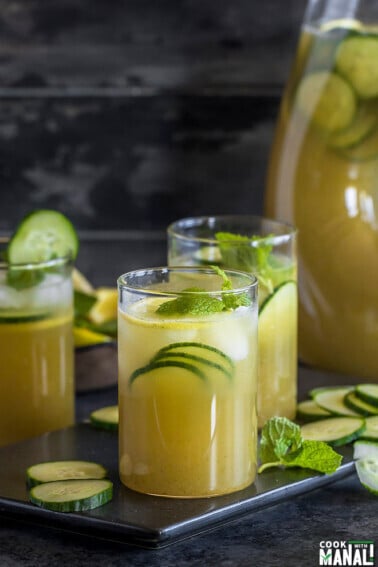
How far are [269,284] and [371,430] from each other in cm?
22

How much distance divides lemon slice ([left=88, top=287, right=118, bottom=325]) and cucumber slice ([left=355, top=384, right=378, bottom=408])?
520 millimetres

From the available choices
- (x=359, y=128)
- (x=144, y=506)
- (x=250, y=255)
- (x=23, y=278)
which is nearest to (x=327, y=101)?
(x=359, y=128)

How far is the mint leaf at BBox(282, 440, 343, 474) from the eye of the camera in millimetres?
1265

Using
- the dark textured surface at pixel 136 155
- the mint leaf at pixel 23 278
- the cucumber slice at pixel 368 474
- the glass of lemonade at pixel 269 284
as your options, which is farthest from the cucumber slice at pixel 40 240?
the dark textured surface at pixel 136 155

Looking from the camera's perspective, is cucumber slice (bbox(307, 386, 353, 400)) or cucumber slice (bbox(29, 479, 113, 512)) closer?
cucumber slice (bbox(29, 479, 113, 512))

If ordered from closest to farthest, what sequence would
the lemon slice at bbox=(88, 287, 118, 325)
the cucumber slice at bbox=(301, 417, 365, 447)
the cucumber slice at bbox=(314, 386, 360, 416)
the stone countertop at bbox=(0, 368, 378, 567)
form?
the stone countertop at bbox=(0, 368, 378, 567)
the cucumber slice at bbox=(301, 417, 365, 447)
the cucumber slice at bbox=(314, 386, 360, 416)
the lemon slice at bbox=(88, 287, 118, 325)

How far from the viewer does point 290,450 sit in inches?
50.9

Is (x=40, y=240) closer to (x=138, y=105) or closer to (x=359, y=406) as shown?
(x=359, y=406)

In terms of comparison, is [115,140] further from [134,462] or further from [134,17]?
[134,462]

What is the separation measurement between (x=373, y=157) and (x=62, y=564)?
0.92 meters

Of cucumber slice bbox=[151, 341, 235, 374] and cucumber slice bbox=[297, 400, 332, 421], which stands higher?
cucumber slice bbox=[151, 341, 235, 374]

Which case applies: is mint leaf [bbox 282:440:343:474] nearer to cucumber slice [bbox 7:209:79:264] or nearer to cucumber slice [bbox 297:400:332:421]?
cucumber slice [bbox 297:400:332:421]

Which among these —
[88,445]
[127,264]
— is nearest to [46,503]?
[88,445]

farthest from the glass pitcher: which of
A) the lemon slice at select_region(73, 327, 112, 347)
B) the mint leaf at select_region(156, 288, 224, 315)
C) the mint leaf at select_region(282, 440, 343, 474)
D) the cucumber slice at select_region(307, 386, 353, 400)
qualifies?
the mint leaf at select_region(156, 288, 224, 315)
